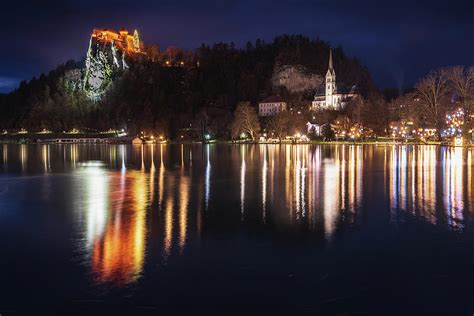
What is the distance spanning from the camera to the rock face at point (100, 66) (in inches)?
6078

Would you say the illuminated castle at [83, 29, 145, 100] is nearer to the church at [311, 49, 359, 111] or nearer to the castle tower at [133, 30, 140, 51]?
the castle tower at [133, 30, 140, 51]

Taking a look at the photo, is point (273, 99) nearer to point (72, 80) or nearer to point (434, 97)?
point (434, 97)

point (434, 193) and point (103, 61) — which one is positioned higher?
point (103, 61)

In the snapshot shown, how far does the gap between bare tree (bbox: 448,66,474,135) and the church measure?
5609cm

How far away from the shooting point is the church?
126 metres

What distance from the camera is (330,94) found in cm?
12950

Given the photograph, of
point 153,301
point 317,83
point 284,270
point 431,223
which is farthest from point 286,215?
point 317,83

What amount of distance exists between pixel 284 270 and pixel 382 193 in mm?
11402

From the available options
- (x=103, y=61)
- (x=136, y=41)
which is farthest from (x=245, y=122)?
(x=136, y=41)

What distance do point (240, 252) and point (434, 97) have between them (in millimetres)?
71051

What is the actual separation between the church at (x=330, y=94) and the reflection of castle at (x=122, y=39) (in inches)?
2925

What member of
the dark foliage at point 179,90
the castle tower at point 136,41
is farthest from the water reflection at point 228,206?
the castle tower at point 136,41

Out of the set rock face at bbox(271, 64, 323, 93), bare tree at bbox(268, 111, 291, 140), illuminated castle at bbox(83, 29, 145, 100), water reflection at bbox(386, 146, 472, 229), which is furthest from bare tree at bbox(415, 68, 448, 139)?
illuminated castle at bbox(83, 29, 145, 100)

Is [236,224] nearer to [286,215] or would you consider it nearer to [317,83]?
[286,215]
